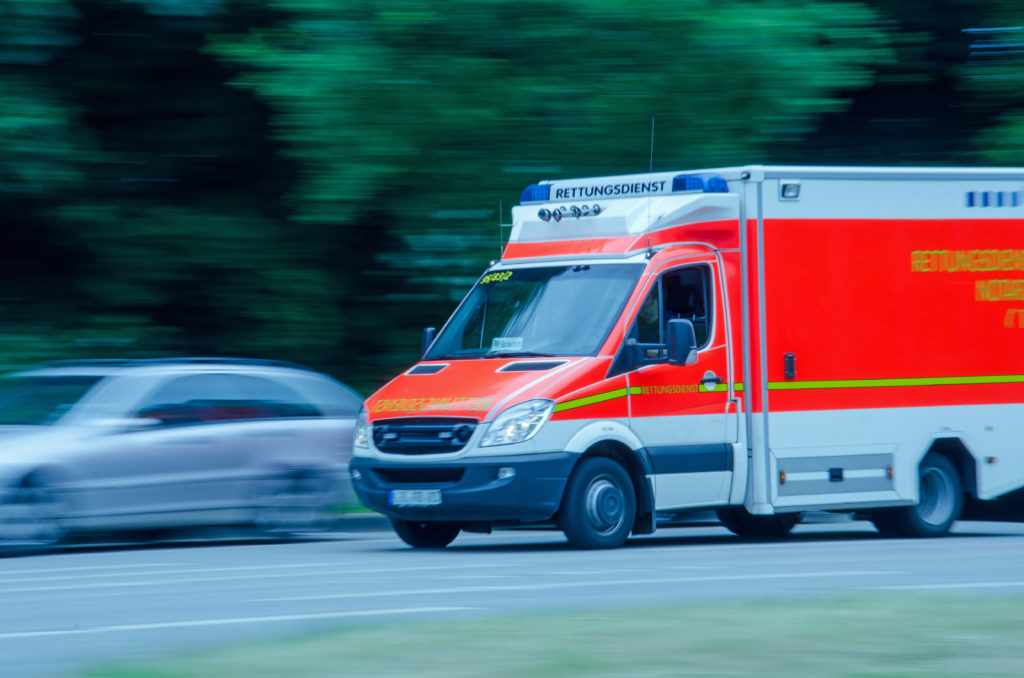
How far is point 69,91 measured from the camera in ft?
58.5

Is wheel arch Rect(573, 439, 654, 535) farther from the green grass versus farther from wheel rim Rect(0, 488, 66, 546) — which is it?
the green grass

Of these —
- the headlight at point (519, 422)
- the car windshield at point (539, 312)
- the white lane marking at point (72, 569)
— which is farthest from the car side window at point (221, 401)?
the headlight at point (519, 422)

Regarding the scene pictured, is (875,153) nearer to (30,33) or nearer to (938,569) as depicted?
(30,33)

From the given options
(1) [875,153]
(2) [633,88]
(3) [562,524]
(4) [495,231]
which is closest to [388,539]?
(3) [562,524]

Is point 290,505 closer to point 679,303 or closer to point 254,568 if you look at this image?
point 254,568

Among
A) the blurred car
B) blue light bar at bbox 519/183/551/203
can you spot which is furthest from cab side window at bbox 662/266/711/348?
the blurred car

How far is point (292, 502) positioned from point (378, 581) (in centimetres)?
413

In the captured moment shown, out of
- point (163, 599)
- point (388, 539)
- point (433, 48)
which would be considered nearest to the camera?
point (163, 599)

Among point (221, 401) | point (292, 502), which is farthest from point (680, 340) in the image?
point (221, 401)

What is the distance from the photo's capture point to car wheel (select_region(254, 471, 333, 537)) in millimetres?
14250

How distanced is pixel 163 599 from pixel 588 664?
3916 mm

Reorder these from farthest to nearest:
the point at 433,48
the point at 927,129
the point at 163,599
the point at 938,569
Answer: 1. the point at 927,129
2. the point at 433,48
3. the point at 938,569
4. the point at 163,599

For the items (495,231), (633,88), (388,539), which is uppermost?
(633,88)

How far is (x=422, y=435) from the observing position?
40.8ft
